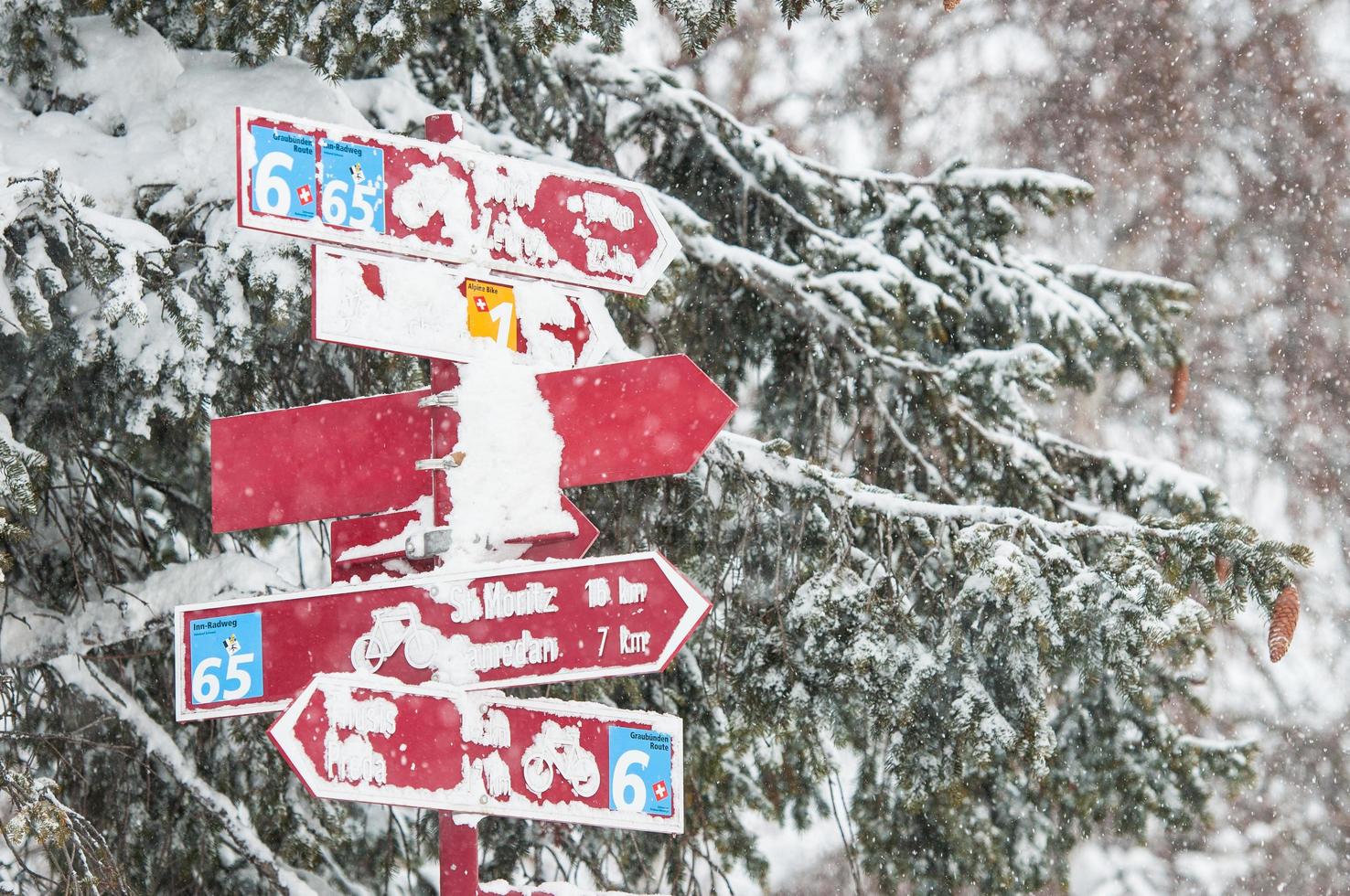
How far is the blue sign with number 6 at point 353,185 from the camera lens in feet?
9.02

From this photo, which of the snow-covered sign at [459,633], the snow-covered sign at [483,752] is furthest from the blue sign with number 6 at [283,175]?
the snow-covered sign at [483,752]

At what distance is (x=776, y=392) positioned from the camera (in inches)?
230

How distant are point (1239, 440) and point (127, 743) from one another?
10.7 metres

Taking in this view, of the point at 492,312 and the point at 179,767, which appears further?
the point at 179,767

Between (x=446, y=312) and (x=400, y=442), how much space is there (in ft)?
0.89

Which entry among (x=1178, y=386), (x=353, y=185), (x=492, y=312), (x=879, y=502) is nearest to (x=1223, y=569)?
(x=879, y=502)

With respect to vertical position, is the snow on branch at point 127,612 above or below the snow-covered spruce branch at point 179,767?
above

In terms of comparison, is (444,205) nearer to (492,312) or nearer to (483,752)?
(492,312)

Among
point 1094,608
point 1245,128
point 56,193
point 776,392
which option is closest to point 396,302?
point 56,193

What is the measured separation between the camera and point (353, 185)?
277 centimetres

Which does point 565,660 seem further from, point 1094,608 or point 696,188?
point 696,188

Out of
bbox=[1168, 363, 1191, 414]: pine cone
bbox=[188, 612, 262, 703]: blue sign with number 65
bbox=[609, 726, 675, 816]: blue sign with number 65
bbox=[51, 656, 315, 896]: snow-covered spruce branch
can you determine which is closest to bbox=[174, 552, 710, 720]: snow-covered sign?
bbox=[188, 612, 262, 703]: blue sign with number 65

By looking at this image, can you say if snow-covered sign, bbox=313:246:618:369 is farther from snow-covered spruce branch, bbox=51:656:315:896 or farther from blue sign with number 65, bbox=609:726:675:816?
snow-covered spruce branch, bbox=51:656:315:896

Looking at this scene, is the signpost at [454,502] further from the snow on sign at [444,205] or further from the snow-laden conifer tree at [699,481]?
the snow-laden conifer tree at [699,481]
